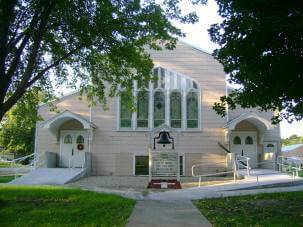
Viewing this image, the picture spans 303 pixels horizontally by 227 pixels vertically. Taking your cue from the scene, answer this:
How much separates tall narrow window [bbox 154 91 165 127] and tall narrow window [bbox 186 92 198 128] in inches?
60.7

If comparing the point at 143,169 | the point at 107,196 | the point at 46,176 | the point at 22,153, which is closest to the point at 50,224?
the point at 107,196

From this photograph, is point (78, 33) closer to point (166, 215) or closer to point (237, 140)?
point (166, 215)

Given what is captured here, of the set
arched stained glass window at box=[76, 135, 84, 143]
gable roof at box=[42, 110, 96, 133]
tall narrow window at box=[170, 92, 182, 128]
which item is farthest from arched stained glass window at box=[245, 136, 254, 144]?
arched stained glass window at box=[76, 135, 84, 143]

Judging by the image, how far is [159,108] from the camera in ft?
83.8

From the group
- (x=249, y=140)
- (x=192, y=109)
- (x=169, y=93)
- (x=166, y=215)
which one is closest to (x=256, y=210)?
(x=166, y=215)

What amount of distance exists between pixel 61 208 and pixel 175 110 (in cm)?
1526

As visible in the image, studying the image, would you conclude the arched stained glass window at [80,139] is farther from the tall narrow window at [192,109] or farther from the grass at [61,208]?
the grass at [61,208]

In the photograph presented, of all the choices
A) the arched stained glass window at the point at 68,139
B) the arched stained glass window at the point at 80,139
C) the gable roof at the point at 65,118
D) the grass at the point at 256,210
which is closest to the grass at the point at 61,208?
the grass at the point at 256,210

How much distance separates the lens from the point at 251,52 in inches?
396

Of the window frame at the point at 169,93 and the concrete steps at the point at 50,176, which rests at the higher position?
the window frame at the point at 169,93

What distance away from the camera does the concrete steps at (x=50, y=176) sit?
782 inches

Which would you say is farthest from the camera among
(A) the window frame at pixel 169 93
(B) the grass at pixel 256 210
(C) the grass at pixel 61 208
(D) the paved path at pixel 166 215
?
(A) the window frame at pixel 169 93

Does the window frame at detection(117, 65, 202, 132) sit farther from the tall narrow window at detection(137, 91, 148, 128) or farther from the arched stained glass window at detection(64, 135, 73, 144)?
the arched stained glass window at detection(64, 135, 73, 144)

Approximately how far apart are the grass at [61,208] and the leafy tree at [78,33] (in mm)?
2801
